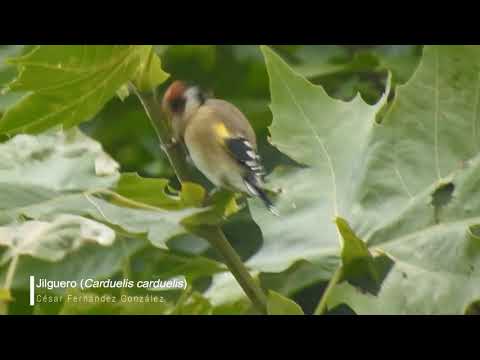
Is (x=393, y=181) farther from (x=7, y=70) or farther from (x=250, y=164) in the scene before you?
(x=7, y=70)

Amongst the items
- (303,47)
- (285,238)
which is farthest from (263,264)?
(303,47)

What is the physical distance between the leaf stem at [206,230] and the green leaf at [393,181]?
0.07 meters

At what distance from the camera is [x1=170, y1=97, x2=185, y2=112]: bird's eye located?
83cm

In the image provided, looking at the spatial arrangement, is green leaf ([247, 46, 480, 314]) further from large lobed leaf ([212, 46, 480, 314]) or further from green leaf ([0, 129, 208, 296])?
green leaf ([0, 129, 208, 296])

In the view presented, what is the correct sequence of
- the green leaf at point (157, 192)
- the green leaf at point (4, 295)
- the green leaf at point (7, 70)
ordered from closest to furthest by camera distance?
the green leaf at point (4, 295), the green leaf at point (157, 192), the green leaf at point (7, 70)

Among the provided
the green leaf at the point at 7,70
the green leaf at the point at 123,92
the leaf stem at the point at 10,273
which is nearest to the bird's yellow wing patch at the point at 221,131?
the green leaf at the point at 123,92

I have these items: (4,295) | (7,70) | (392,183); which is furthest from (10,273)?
(7,70)

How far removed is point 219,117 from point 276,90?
6 centimetres

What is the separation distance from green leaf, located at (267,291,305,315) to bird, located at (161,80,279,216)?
12cm

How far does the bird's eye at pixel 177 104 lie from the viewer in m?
0.83

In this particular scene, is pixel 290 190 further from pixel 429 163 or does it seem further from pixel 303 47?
pixel 303 47

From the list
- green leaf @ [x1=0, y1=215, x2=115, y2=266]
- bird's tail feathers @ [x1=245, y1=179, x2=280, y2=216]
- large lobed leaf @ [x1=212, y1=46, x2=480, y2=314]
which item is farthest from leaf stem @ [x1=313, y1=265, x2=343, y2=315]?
green leaf @ [x1=0, y1=215, x2=115, y2=266]

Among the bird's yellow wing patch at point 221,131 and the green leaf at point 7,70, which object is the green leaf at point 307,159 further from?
the green leaf at point 7,70

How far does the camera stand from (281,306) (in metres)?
0.75
